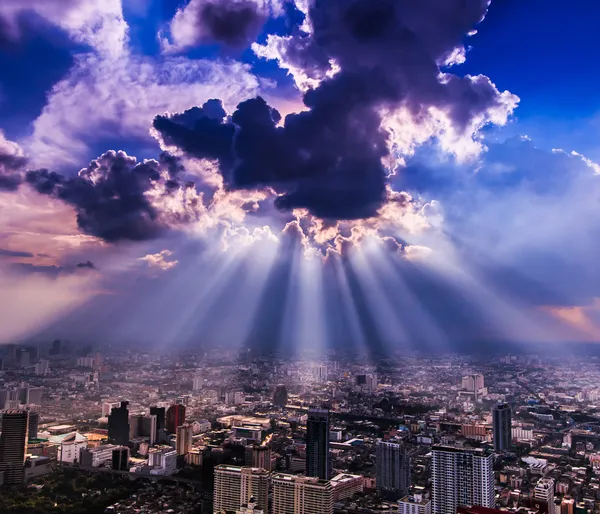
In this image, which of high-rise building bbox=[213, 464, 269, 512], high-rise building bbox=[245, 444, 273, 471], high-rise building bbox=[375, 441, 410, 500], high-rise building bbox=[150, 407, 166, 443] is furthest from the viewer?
high-rise building bbox=[150, 407, 166, 443]

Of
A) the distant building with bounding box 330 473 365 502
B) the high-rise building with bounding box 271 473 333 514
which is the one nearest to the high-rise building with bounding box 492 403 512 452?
the distant building with bounding box 330 473 365 502

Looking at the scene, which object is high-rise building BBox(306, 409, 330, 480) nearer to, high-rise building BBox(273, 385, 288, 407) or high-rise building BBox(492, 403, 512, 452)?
high-rise building BBox(492, 403, 512, 452)

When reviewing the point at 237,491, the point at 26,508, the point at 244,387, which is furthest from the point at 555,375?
the point at 26,508

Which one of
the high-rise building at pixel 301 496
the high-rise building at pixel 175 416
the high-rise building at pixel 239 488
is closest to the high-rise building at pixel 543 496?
the high-rise building at pixel 301 496

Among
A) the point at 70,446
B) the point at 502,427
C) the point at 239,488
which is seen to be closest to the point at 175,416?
the point at 70,446

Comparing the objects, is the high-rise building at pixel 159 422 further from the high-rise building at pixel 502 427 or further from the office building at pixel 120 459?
the high-rise building at pixel 502 427

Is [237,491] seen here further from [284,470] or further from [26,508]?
[26,508]

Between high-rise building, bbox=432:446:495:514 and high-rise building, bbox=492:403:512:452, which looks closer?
high-rise building, bbox=432:446:495:514
